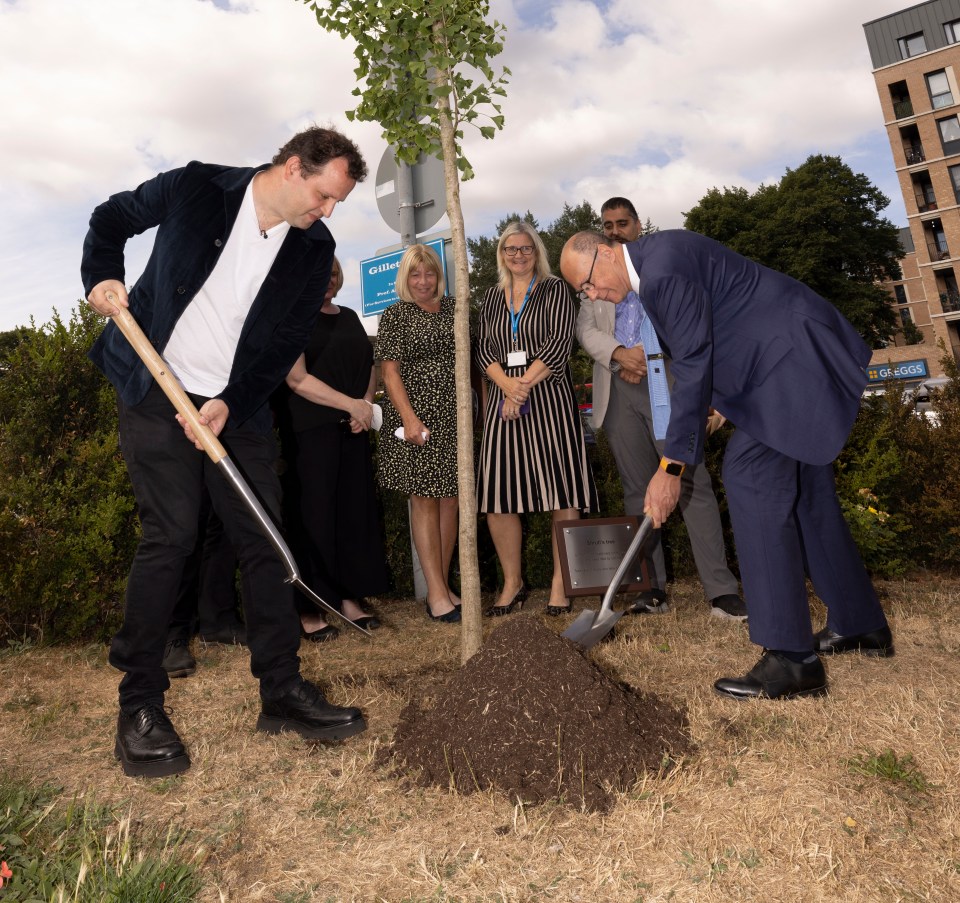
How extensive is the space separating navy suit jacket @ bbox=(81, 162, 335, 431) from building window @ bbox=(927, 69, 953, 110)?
48.4m

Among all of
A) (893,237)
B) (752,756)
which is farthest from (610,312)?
(893,237)

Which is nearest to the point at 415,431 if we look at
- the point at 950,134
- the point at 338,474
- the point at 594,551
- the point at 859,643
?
the point at 338,474

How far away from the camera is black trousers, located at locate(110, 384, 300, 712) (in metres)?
2.97

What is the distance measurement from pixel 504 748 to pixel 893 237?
117 ft

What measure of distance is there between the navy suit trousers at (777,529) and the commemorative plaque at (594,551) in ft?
4.38

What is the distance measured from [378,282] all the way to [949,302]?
44.1 metres

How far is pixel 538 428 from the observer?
16.5 feet

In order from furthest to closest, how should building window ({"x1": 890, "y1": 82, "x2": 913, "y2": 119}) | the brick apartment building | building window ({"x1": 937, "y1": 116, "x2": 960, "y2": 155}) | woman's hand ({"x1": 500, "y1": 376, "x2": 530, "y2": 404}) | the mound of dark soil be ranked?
1. building window ({"x1": 890, "y1": 82, "x2": 913, "y2": 119})
2. building window ({"x1": 937, "y1": 116, "x2": 960, "y2": 155})
3. the brick apartment building
4. woman's hand ({"x1": 500, "y1": 376, "x2": 530, "y2": 404})
5. the mound of dark soil

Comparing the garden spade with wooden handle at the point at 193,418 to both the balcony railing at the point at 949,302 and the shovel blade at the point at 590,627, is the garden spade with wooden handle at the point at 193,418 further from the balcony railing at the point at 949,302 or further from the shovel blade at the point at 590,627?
the balcony railing at the point at 949,302

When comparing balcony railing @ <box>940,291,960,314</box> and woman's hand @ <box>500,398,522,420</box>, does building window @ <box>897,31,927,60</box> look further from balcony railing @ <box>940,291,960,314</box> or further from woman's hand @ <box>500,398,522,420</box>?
woman's hand @ <box>500,398,522,420</box>

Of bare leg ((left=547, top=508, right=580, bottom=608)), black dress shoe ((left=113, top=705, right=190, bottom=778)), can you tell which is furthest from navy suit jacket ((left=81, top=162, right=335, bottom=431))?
bare leg ((left=547, top=508, right=580, bottom=608))

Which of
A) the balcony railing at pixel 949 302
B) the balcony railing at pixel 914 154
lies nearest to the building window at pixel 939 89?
the balcony railing at pixel 914 154

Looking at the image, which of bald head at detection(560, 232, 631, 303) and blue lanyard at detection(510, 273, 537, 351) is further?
blue lanyard at detection(510, 273, 537, 351)

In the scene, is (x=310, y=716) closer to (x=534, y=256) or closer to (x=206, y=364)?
(x=206, y=364)
